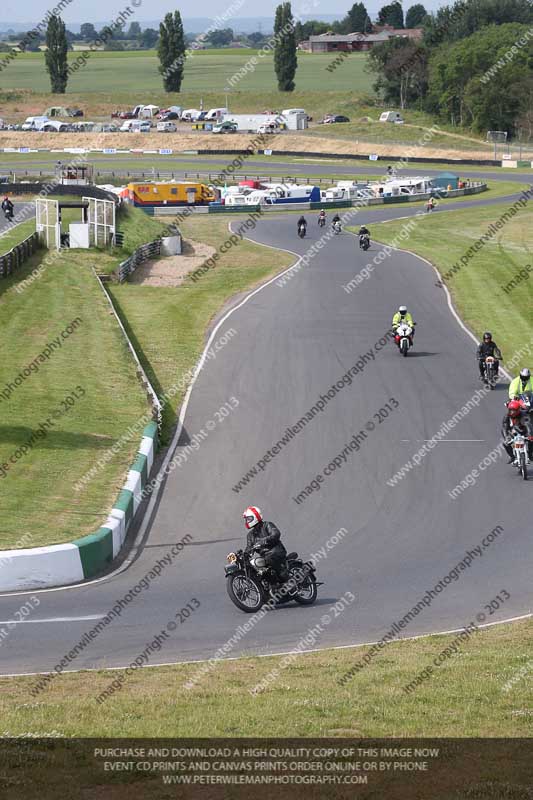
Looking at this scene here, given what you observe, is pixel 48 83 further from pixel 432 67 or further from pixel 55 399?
pixel 55 399

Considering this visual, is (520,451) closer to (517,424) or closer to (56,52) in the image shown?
(517,424)

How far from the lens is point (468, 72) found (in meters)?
132

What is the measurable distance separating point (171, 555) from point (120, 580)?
1.59 metres

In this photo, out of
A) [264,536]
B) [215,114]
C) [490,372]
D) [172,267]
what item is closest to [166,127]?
[215,114]

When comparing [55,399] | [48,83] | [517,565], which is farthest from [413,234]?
[48,83]

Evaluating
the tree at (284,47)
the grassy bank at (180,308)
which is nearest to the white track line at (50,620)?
the grassy bank at (180,308)

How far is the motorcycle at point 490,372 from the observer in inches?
1230

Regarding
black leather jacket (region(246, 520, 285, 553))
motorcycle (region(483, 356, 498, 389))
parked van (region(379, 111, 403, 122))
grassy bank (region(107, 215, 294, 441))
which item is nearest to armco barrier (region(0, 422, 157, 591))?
black leather jacket (region(246, 520, 285, 553))

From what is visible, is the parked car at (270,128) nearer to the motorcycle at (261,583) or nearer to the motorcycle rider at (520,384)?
the motorcycle rider at (520,384)

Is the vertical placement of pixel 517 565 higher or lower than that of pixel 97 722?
lower

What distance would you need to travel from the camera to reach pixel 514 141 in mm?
122875

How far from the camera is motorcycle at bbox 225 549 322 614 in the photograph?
51.9ft

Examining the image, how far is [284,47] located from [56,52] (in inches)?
1203

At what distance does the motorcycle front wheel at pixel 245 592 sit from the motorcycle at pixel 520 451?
9.00m
